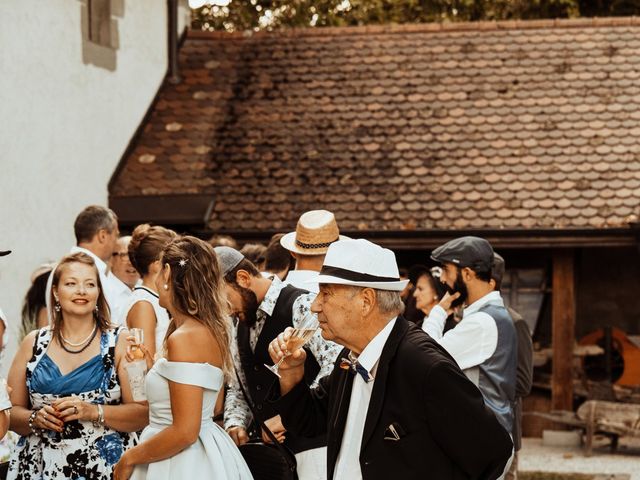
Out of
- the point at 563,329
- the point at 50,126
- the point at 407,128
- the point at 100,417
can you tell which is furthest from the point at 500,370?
the point at 407,128

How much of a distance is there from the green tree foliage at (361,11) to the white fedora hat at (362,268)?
20.9 metres

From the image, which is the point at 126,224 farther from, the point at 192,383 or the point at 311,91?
the point at 192,383

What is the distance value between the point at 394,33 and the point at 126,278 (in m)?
10.8

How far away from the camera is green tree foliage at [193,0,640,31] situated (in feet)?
82.5

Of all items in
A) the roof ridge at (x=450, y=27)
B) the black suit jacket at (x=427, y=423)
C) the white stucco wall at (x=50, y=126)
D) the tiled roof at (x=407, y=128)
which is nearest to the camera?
the black suit jacket at (x=427, y=423)

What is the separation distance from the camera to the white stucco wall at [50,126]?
13680mm

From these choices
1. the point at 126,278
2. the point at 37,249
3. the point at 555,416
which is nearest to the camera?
the point at 126,278

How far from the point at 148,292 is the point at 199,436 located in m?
1.56

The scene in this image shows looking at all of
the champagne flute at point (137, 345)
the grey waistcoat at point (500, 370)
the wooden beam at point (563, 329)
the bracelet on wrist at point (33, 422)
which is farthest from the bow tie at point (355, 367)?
the wooden beam at point (563, 329)

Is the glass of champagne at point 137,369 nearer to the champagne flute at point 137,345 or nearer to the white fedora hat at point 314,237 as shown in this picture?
the champagne flute at point 137,345

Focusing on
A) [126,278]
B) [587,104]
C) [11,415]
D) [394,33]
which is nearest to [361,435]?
[11,415]

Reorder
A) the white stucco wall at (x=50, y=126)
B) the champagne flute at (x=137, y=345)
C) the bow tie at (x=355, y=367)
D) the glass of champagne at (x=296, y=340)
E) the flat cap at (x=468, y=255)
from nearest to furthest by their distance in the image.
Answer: the bow tie at (x=355, y=367)
the glass of champagne at (x=296, y=340)
the champagne flute at (x=137, y=345)
the flat cap at (x=468, y=255)
the white stucco wall at (x=50, y=126)

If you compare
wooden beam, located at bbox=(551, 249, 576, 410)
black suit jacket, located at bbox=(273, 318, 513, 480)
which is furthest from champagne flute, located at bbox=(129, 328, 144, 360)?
wooden beam, located at bbox=(551, 249, 576, 410)

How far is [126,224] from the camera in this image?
52.9 feet
